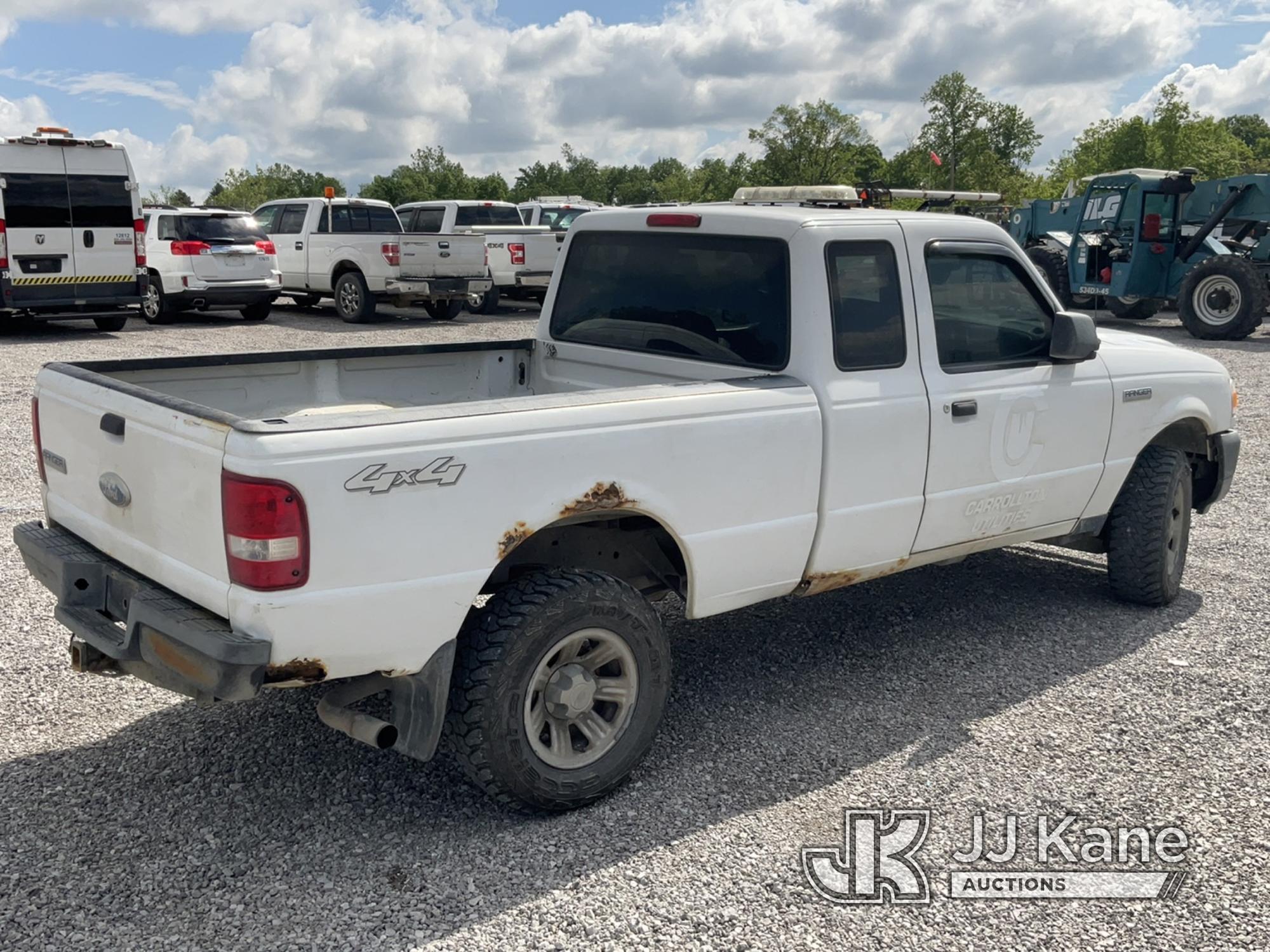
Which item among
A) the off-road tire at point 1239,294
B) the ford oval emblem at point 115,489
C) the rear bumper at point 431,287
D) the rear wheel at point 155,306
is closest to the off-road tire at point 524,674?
the ford oval emblem at point 115,489

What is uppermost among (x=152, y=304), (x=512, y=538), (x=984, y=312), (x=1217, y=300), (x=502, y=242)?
(x=502, y=242)

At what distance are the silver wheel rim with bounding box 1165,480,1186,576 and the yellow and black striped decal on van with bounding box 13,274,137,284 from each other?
47.2ft

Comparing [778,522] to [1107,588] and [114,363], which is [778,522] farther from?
[1107,588]

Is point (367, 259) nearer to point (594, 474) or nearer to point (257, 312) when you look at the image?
point (257, 312)

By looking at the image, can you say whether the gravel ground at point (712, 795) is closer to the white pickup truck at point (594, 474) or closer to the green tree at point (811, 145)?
the white pickup truck at point (594, 474)

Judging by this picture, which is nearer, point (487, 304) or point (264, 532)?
point (264, 532)

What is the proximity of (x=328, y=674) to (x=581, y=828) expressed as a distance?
1004 millimetres

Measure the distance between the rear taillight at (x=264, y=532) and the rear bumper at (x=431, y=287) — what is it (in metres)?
15.8

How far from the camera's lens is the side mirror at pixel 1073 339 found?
5.05 m

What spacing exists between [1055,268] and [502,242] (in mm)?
9652

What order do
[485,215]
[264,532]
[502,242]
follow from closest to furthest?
[264,532] → [502,242] → [485,215]

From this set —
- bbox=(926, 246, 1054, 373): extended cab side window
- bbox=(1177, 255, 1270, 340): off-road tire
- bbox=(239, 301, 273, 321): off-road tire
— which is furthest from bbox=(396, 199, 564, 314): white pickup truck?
bbox=(926, 246, 1054, 373): extended cab side window

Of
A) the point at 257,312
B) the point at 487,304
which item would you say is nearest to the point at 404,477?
the point at 257,312

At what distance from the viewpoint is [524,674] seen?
366cm
